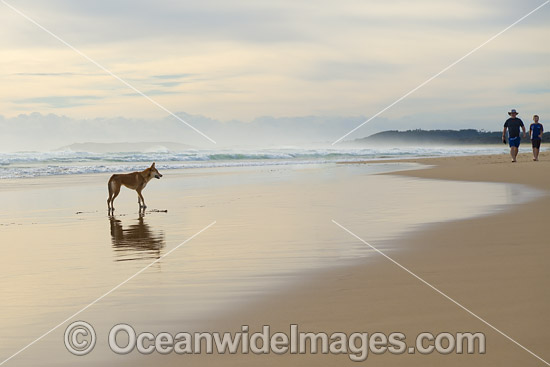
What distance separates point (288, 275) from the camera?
529cm

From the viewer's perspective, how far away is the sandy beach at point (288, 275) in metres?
3.68

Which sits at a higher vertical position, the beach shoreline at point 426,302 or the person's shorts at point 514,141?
the person's shorts at point 514,141

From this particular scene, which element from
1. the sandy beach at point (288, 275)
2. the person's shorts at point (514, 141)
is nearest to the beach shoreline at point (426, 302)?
the sandy beach at point (288, 275)

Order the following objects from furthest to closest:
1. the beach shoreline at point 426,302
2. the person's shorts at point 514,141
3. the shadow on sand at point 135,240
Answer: the person's shorts at point 514,141
the shadow on sand at point 135,240
the beach shoreline at point 426,302

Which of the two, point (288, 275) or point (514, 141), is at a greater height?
point (514, 141)

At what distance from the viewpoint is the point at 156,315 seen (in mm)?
4156

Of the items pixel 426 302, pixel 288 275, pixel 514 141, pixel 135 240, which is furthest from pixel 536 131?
pixel 426 302

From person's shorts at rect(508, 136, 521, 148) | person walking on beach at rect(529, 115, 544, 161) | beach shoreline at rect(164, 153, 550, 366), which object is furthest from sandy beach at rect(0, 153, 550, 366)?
person walking on beach at rect(529, 115, 544, 161)

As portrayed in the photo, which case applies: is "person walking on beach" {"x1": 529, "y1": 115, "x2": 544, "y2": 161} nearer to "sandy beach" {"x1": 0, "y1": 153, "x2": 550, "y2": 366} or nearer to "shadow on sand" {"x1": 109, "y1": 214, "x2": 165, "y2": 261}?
"sandy beach" {"x1": 0, "y1": 153, "x2": 550, "y2": 366}

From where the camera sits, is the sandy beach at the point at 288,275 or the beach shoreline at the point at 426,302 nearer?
the beach shoreline at the point at 426,302

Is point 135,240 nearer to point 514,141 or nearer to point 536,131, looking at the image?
point 514,141

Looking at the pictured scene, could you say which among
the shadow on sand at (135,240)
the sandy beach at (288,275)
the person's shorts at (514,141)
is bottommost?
the shadow on sand at (135,240)

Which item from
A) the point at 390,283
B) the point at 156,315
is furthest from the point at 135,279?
the point at 390,283

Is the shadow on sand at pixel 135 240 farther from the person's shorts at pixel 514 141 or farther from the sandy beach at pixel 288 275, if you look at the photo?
the person's shorts at pixel 514 141
